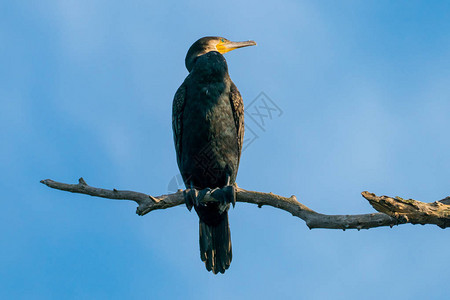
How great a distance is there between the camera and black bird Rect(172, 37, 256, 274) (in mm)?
4918

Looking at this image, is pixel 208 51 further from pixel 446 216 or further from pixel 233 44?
pixel 446 216

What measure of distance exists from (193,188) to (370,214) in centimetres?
161

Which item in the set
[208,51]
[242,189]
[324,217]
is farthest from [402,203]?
[208,51]

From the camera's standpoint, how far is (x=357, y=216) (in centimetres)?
405

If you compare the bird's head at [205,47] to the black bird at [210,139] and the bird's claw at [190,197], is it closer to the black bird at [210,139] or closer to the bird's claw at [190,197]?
the black bird at [210,139]

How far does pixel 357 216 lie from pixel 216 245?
1583mm

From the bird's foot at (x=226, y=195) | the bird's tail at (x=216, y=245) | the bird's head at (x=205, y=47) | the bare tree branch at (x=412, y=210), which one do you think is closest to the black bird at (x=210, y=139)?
the bird's tail at (x=216, y=245)

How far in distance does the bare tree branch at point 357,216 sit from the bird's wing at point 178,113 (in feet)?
2.41

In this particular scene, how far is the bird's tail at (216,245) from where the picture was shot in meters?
5.07

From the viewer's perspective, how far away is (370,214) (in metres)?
4.05

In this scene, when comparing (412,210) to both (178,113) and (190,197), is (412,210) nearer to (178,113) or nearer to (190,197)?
(190,197)

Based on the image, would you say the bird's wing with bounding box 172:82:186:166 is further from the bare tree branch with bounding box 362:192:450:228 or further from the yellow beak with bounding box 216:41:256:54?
the bare tree branch with bounding box 362:192:450:228

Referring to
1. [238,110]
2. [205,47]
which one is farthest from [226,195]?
[205,47]

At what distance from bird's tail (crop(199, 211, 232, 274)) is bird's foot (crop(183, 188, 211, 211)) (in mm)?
476
